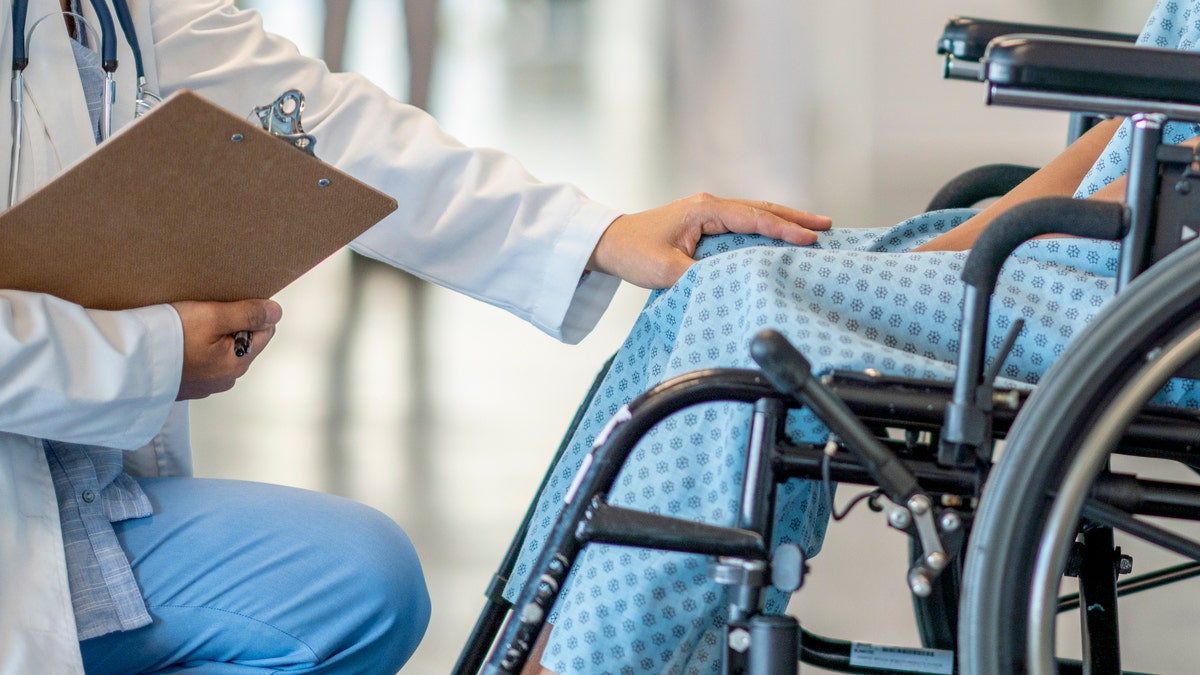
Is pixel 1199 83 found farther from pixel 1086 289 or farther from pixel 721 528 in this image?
pixel 721 528

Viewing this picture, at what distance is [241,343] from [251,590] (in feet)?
0.71

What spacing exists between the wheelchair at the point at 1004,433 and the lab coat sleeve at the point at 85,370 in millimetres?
405

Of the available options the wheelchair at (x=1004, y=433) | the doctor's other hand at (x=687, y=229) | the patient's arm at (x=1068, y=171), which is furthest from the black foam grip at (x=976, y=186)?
the wheelchair at (x=1004, y=433)

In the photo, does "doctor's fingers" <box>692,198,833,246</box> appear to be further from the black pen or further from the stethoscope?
the stethoscope

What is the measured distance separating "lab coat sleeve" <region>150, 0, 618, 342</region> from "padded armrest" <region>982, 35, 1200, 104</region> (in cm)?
56

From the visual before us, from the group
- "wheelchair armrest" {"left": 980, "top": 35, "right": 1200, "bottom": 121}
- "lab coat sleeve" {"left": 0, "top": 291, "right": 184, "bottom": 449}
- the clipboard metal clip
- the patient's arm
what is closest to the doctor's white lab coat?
"lab coat sleeve" {"left": 0, "top": 291, "right": 184, "bottom": 449}

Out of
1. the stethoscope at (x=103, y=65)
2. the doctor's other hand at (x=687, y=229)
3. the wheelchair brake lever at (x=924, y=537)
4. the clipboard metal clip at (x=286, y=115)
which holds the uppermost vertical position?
the stethoscope at (x=103, y=65)

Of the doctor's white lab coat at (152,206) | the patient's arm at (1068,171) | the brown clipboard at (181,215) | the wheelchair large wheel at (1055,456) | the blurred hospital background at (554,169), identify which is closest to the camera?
the wheelchair large wheel at (1055,456)

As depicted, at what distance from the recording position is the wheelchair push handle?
0.64 meters

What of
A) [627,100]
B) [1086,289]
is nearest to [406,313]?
[627,100]

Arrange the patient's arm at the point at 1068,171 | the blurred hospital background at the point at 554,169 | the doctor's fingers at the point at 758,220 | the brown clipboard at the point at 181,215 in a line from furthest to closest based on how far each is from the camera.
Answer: the blurred hospital background at the point at 554,169
the patient's arm at the point at 1068,171
the doctor's fingers at the point at 758,220
the brown clipboard at the point at 181,215

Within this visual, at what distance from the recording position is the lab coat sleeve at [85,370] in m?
0.88

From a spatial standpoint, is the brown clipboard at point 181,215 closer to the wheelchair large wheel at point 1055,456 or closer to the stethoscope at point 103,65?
the stethoscope at point 103,65

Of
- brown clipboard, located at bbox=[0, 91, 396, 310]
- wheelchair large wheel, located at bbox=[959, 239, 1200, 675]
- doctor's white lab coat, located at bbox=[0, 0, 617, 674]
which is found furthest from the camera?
doctor's white lab coat, located at bbox=[0, 0, 617, 674]
